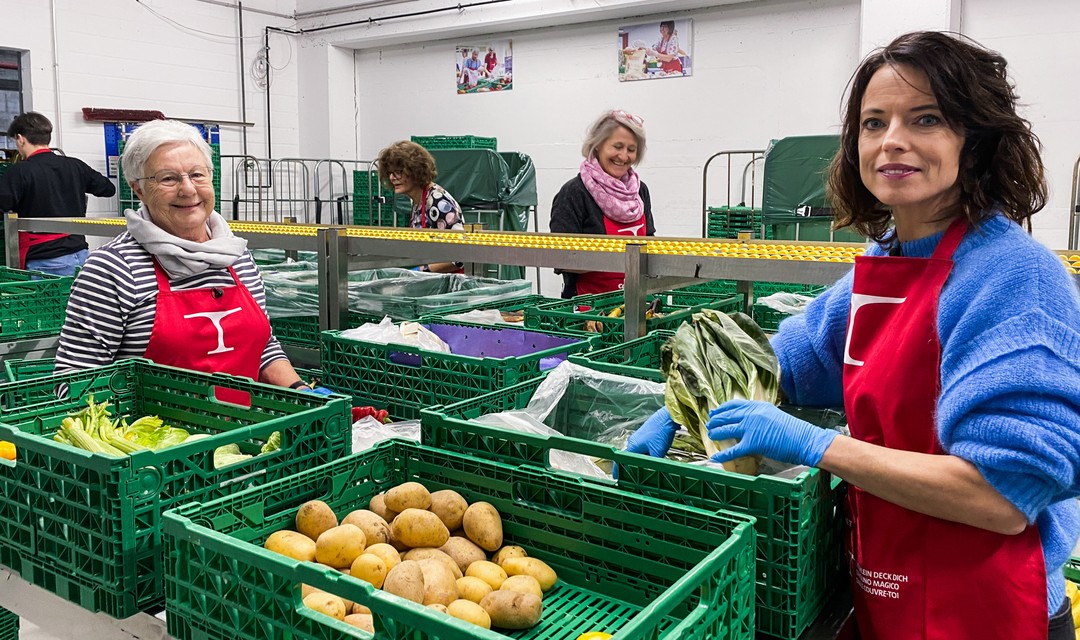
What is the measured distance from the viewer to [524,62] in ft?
31.7

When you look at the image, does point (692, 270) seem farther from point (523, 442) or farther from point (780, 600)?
point (780, 600)

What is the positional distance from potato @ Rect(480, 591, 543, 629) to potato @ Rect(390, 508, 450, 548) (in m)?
0.16

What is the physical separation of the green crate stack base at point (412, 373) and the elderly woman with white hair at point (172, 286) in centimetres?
14

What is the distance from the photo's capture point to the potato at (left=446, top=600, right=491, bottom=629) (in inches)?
43.3

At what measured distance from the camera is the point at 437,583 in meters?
1.14

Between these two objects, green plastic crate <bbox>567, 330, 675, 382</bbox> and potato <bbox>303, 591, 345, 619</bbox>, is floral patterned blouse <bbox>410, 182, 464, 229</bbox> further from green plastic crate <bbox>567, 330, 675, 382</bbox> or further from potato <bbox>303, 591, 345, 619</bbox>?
potato <bbox>303, 591, 345, 619</bbox>

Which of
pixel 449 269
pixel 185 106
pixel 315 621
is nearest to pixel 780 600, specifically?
pixel 315 621

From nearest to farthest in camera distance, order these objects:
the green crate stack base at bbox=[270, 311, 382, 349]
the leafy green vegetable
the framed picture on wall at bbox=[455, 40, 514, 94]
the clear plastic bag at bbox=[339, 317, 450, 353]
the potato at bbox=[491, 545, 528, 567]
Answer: the potato at bbox=[491, 545, 528, 567] < the leafy green vegetable < the clear plastic bag at bbox=[339, 317, 450, 353] < the green crate stack base at bbox=[270, 311, 382, 349] < the framed picture on wall at bbox=[455, 40, 514, 94]

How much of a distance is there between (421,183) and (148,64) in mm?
6214

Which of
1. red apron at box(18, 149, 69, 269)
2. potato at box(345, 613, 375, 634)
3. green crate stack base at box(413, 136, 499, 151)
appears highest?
green crate stack base at box(413, 136, 499, 151)

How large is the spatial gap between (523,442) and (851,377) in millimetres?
530

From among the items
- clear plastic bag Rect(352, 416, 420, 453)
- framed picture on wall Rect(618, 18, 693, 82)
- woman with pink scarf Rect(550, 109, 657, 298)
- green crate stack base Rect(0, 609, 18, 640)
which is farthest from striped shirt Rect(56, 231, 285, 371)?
framed picture on wall Rect(618, 18, 693, 82)

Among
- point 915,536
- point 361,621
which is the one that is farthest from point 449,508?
point 915,536

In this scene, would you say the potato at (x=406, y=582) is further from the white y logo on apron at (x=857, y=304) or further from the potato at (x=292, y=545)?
the white y logo on apron at (x=857, y=304)
